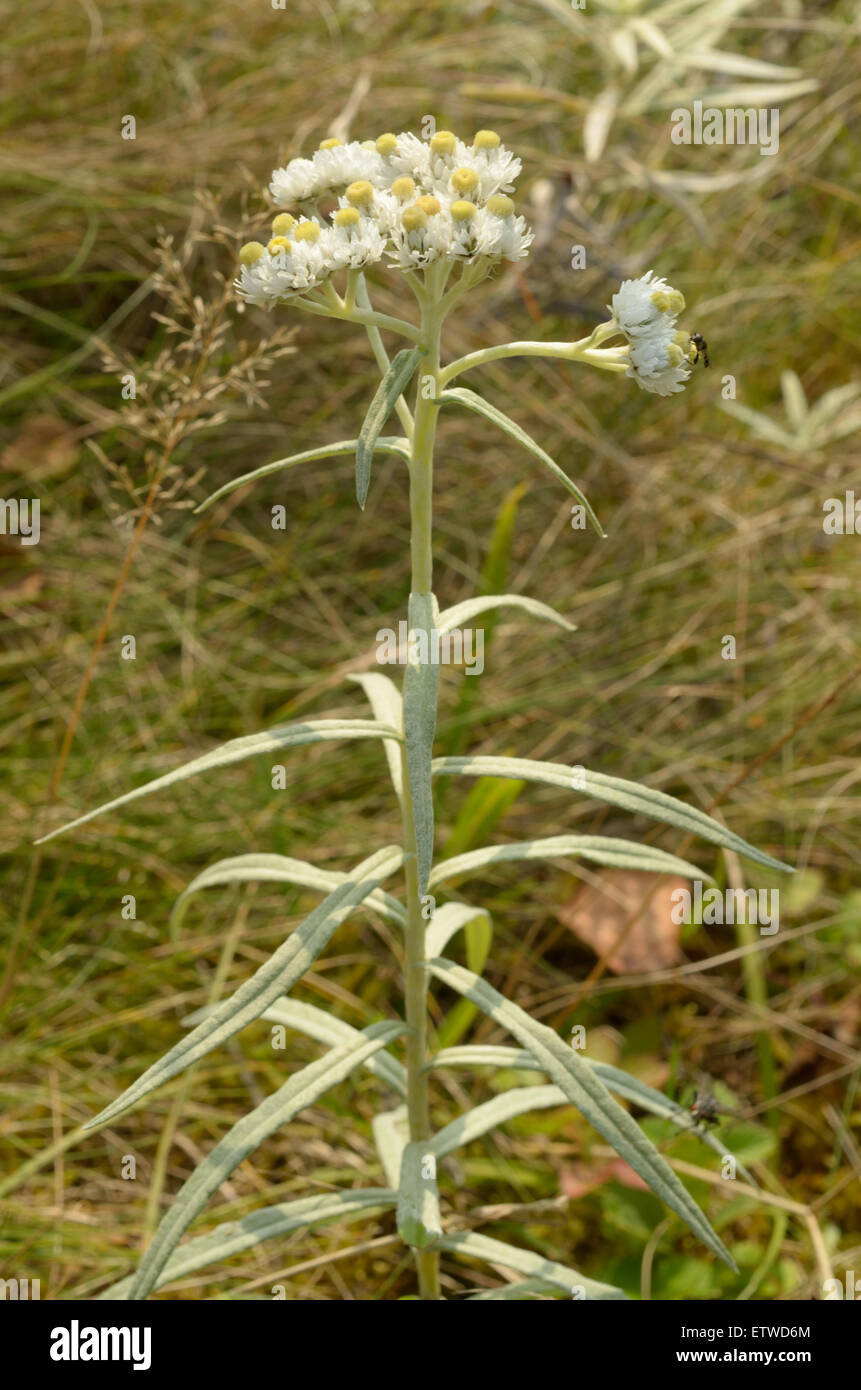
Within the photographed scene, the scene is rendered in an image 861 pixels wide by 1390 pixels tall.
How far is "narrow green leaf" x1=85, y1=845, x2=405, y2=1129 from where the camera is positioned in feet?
3.78

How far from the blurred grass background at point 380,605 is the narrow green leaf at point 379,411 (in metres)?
0.58

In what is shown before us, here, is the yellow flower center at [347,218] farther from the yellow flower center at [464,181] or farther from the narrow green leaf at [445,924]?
the narrow green leaf at [445,924]

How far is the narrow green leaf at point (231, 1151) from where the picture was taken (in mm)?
1197

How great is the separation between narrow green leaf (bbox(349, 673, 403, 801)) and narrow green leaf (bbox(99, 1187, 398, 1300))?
513 mm

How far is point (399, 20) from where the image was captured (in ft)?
11.4

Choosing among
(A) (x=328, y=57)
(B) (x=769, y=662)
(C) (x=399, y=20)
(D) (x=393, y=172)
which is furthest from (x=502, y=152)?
(C) (x=399, y=20)

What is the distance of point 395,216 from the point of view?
1.17 metres

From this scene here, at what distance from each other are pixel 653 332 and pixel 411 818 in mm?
599

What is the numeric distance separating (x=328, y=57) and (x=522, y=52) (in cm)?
57

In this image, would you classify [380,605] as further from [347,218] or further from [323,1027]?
[347,218]
